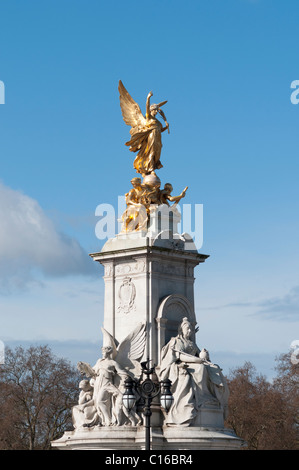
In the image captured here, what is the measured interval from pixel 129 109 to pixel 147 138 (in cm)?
119

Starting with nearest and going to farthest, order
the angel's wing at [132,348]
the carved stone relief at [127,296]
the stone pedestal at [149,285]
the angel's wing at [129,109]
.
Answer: the angel's wing at [132,348], the stone pedestal at [149,285], the carved stone relief at [127,296], the angel's wing at [129,109]

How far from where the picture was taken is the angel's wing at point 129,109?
3669cm

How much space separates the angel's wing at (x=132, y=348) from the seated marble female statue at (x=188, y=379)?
67 cm

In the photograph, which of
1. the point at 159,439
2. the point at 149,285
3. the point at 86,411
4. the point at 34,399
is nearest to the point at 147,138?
the point at 149,285

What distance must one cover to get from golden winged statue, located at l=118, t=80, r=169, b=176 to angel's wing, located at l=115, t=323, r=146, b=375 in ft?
16.1

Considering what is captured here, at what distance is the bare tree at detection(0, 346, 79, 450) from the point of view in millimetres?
52188

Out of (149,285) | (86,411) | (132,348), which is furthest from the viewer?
(149,285)

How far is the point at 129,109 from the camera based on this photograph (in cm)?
3694

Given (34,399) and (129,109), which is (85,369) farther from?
(34,399)

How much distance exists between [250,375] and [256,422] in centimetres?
429

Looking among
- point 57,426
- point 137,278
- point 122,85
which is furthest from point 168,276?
point 57,426

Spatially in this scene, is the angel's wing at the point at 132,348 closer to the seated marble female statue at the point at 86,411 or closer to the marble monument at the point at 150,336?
the marble monument at the point at 150,336

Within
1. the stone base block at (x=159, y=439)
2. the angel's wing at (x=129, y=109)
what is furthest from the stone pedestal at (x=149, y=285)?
the angel's wing at (x=129, y=109)
